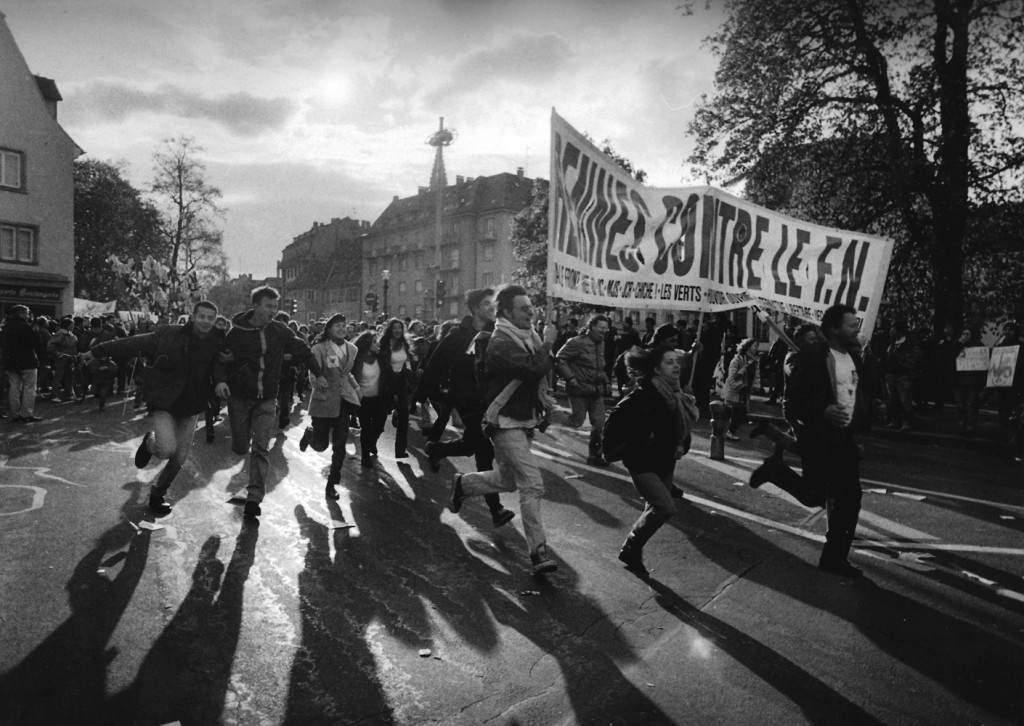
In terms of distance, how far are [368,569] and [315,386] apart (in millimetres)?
3010

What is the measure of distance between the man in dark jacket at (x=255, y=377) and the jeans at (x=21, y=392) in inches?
351

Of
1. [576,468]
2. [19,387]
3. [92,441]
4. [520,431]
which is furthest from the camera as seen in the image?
[19,387]

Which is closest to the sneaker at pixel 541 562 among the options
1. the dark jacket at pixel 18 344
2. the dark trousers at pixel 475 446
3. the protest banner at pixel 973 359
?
the dark trousers at pixel 475 446

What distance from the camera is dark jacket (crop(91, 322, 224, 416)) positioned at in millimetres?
6562

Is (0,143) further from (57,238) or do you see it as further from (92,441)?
(92,441)

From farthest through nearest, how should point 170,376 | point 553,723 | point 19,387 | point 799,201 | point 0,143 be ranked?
point 0,143 → point 799,201 → point 19,387 → point 170,376 → point 553,723

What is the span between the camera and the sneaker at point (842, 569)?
5195mm

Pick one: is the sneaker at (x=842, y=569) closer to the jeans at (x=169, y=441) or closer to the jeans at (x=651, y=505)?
the jeans at (x=651, y=505)

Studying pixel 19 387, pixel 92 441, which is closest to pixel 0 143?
pixel 19 387

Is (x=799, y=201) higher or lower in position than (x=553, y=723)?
higher

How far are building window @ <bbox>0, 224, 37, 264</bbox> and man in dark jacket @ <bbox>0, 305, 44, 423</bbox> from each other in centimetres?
2125

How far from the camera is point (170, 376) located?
6.62m

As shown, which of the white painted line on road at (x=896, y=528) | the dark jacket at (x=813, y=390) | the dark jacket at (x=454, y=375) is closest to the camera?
the dark jacket at (x=813, y=390)

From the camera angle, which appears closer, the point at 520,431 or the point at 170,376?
the point at 520,431
